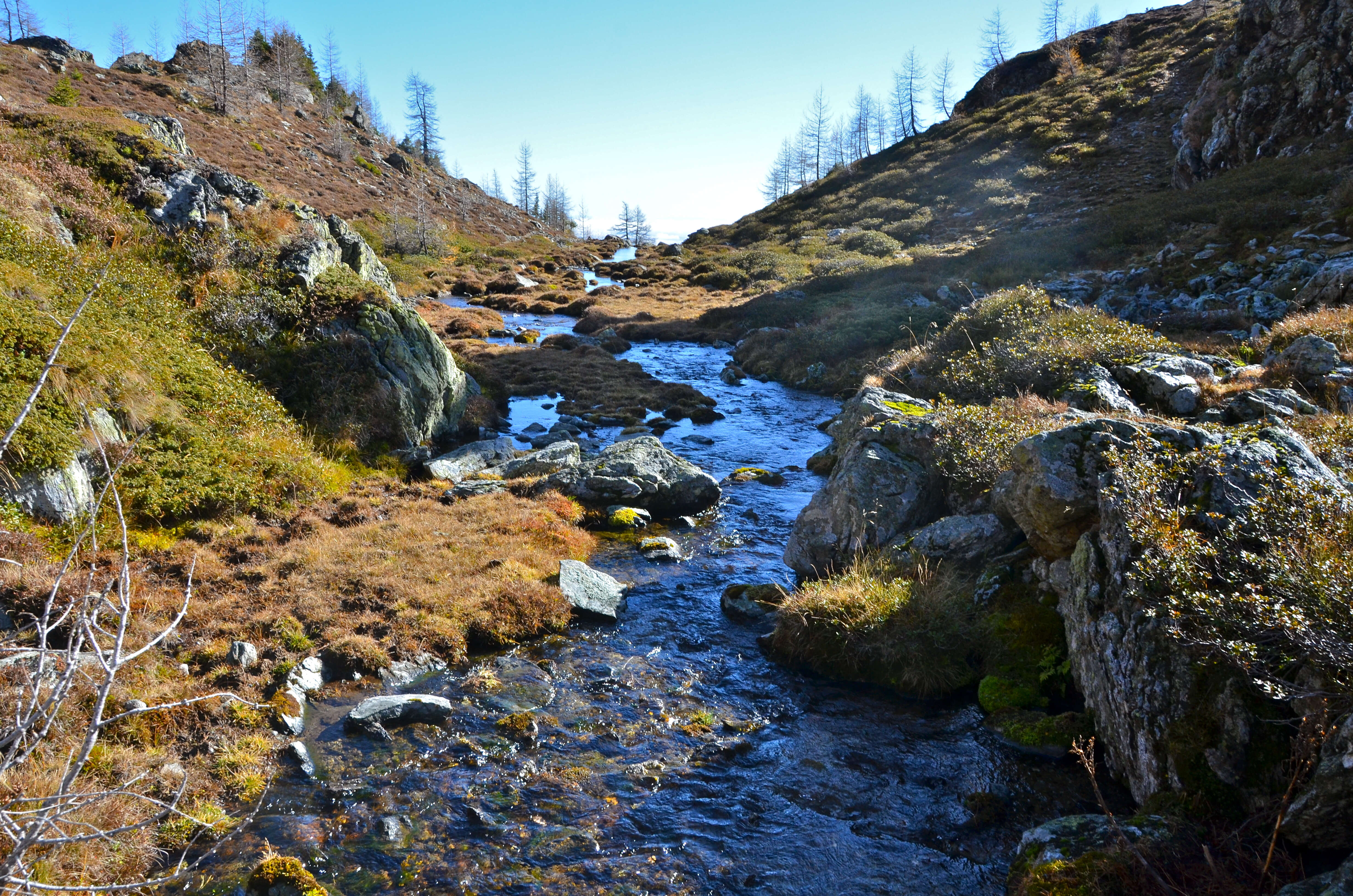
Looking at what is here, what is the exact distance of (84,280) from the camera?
13250 millimetres

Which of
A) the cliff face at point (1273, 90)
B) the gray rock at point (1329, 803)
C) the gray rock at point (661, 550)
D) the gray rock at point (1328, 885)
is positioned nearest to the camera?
the gray rock at point (1328, 885)

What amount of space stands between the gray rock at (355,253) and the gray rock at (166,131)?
423 centimetres

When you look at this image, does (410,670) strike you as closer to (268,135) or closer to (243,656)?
(243,656)

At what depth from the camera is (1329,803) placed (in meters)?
4.95

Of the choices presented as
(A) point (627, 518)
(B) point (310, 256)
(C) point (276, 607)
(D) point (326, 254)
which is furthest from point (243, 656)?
(D) point (326, 254)

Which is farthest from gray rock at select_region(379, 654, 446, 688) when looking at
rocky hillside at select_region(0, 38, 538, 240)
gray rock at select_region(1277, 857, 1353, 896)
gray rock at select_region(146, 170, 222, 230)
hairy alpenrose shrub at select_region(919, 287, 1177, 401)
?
rocky hillside at select_region(0, 38, 538, 240)

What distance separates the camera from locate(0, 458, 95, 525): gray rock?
9938mm

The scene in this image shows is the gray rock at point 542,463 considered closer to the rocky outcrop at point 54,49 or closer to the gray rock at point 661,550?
the gray rock at point 661,550

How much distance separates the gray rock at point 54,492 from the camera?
994cm

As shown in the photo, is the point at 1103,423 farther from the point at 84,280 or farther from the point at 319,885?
the point at 84,280

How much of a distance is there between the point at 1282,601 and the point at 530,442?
61.6 ft

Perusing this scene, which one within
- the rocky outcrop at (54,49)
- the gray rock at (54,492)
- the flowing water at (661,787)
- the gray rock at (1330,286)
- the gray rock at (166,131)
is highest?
the rocky outcrop at (54,49)

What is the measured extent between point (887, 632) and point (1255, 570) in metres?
4.69

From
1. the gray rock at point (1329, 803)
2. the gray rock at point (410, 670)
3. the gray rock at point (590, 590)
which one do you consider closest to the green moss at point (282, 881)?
the gray rock at point (410, 670)
